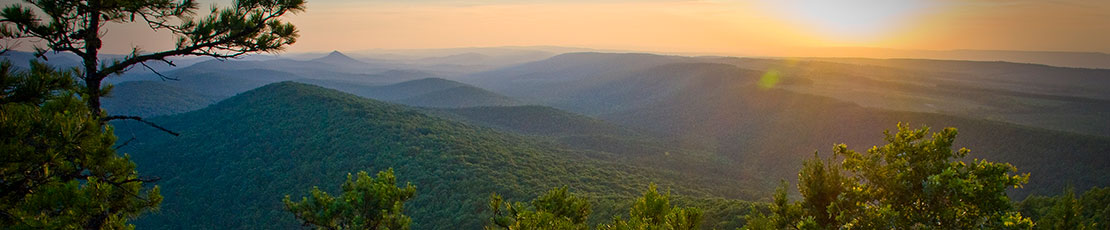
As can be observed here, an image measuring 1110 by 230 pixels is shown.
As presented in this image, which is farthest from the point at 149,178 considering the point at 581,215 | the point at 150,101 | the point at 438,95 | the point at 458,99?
the point at 150,101

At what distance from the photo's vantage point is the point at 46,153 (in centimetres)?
635

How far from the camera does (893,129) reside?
231ft

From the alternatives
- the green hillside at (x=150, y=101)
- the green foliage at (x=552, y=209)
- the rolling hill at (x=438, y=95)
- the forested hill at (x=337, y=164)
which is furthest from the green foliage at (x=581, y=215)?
the green hillside at (x=150, y=101)

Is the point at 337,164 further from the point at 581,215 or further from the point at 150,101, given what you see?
the point at 150,101

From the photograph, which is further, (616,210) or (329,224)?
(616,210)

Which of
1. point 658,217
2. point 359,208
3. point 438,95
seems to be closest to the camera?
point 658,217

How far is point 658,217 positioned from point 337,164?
151ft

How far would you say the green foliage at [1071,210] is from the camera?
405 inches

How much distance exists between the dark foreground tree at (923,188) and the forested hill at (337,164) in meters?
24.0

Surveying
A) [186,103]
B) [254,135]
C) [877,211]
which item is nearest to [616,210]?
[877,211]

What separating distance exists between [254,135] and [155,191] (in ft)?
200

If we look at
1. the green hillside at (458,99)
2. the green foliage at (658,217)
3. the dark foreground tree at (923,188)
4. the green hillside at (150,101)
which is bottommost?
the green hillside at (150,101)

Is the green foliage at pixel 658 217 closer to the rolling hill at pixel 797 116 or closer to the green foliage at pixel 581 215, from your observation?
the green foliage at pixel 581 215

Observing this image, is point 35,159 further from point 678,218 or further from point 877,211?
point 877,211
